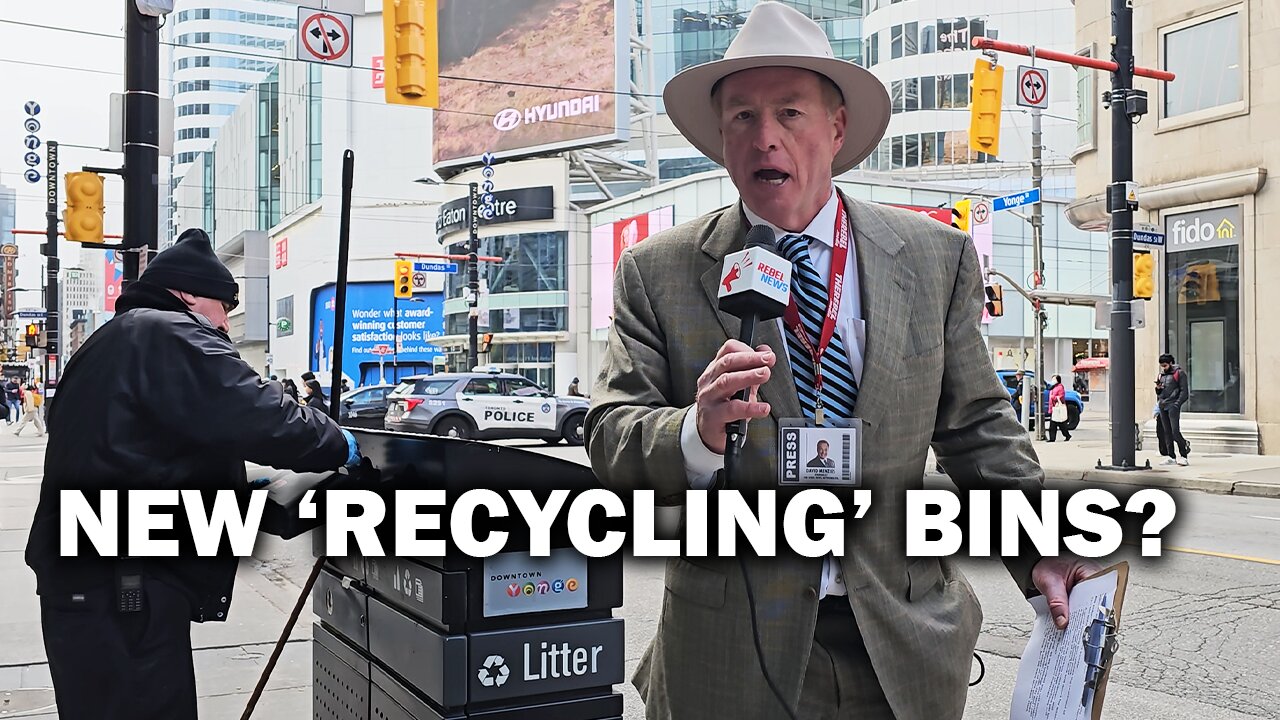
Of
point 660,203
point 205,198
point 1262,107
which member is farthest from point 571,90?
point 205,198

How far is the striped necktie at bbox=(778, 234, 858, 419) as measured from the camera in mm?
2002

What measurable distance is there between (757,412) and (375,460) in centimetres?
203

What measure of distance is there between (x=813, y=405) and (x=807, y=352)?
0.32 ft

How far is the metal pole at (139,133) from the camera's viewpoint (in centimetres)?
988

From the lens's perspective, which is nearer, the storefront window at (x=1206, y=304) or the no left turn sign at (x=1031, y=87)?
the no left turn sign at (x=1031, y=87)

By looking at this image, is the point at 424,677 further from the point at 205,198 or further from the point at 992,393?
the point at 205,198

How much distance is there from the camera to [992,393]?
84.4 inches

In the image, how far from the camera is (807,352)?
2.01m

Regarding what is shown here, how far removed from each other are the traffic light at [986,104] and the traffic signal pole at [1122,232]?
3.18 ft

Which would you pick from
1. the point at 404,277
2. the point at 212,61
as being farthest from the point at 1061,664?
the point at 212,61

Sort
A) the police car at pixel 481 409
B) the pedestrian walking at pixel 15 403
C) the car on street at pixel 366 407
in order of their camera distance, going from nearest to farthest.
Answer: the police car at pixel 481 409, the car on street at pixel 366 407, the pedestrian walking at pixel 15 403

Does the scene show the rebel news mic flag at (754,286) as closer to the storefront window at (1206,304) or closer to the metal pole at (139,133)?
the metal pole at (139,133)

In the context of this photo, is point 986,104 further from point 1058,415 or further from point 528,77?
point 528,77

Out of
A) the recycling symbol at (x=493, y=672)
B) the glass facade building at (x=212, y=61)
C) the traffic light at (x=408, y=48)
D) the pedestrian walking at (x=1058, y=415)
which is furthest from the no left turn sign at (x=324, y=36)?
the glass facade building at (x=212, y=61)
